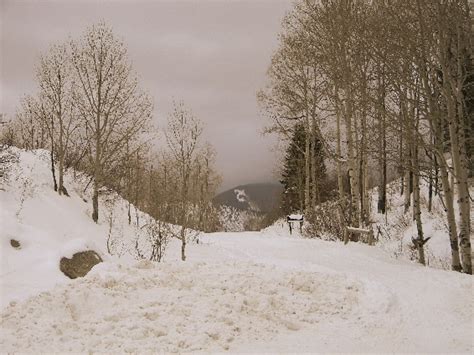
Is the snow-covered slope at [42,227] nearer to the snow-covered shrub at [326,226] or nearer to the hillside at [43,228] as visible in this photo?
the hillside at [43,228]

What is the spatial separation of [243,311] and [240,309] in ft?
0.18

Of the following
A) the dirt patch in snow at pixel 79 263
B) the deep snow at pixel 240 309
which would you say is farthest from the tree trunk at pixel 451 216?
the dirt patch in snow at pixel 79 263

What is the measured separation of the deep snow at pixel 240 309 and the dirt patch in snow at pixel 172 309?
2cm

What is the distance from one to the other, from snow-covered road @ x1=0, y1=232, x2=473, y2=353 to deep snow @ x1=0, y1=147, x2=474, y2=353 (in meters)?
0.02

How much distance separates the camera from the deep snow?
17.6 feet

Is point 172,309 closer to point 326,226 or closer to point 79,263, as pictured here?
point 79,263

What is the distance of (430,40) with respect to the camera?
9953mm

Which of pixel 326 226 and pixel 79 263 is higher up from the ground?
pixel 326 226

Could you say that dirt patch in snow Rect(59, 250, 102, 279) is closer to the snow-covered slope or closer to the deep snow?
the snow-covered slope

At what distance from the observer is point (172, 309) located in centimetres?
613

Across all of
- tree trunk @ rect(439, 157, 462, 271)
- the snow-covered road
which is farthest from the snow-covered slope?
tree trunk @ rect(439, 157, 462, 271)

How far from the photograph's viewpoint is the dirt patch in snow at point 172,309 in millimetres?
5234

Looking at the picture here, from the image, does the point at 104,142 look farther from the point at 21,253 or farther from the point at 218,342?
the point at 218,342

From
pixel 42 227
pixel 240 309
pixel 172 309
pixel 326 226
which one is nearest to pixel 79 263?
pixel 172 309
